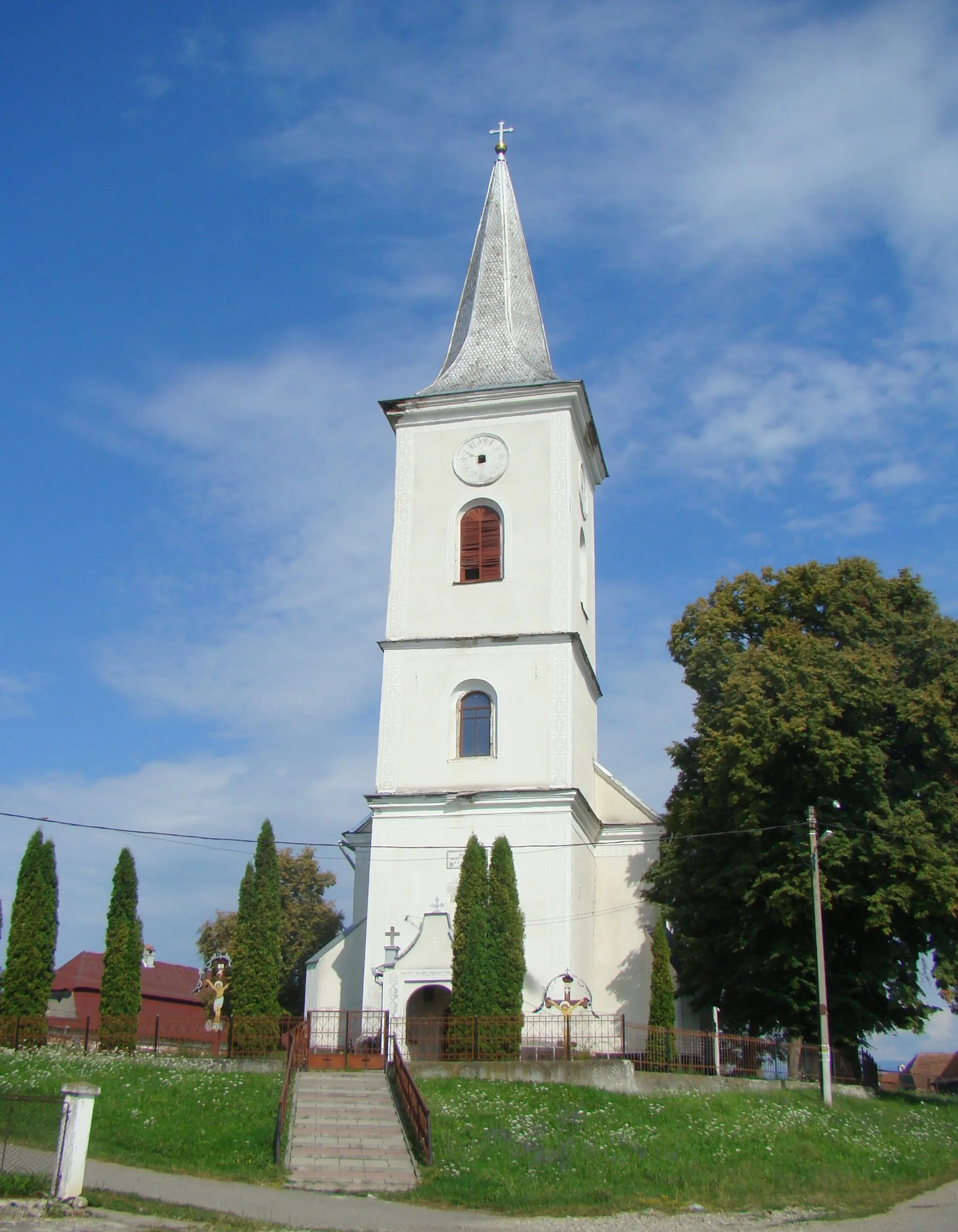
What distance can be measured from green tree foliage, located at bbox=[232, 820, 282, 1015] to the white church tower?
86.2 inches

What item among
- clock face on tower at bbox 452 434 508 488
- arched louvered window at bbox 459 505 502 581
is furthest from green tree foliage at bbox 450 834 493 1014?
clock face on tower at bbox 452 434 508 488

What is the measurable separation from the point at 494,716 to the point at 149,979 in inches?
1096

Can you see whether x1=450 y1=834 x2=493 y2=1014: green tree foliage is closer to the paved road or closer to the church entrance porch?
the church entrance porch

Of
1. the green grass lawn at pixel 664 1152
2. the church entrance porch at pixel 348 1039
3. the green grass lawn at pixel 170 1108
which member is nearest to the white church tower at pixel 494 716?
the church entrance porch at pixel 348 1039

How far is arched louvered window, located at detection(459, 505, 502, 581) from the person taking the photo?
29.2 metres

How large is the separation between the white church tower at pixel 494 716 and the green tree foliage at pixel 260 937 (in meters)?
2.19

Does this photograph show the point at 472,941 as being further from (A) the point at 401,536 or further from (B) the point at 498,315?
(B) the point at 498,315

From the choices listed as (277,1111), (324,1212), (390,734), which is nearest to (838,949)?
(390,734)

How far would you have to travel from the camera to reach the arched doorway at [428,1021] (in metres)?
23.0

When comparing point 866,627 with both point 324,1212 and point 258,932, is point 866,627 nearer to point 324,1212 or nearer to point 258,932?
point 258,932

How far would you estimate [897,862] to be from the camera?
2375 centimetres

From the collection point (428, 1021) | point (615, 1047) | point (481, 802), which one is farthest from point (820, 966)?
point (481, 802)

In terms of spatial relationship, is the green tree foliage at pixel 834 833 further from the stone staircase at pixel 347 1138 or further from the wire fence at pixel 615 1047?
the stone staircase at pixel 347 1138

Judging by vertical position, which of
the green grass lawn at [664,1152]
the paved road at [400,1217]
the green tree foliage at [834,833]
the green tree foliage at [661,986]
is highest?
the green tree foliage at [834,833]
